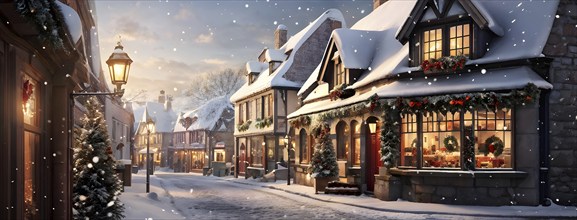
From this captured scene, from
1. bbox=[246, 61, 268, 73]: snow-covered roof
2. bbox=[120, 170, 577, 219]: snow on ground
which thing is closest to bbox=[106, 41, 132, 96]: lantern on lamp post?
bbox=[120, 170, 577, 219]: snow on ground

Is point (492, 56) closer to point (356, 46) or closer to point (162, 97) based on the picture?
point (356, 46)

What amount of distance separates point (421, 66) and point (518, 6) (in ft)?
13.1

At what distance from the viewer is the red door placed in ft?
73.3

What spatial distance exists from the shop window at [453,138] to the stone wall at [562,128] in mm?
1324

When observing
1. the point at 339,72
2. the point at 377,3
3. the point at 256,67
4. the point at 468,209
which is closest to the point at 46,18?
the point at 468,209

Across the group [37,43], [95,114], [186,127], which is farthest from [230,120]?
[37,43]

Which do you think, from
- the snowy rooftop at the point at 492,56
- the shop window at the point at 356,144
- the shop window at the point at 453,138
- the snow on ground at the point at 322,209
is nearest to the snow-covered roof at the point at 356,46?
the snowy rooftop at the point at 492,56

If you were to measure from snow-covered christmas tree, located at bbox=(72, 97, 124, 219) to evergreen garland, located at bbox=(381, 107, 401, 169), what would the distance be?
1011 centimetres

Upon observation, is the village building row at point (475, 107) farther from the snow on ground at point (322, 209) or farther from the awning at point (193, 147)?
the awning at point (193, 147)

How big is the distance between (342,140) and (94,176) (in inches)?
569

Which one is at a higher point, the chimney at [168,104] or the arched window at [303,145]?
the chimney at [168,104]

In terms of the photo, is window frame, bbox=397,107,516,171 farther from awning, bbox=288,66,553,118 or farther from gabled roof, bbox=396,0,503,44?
gabled roof, bbox=396,0,503,44

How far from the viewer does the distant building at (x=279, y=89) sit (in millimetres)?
36031

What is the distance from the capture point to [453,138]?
59.7 ft
